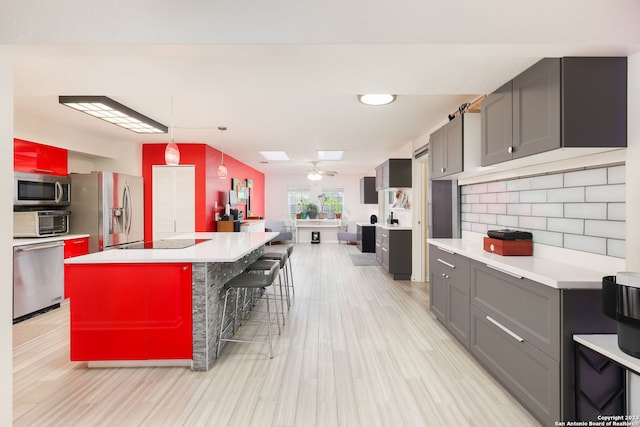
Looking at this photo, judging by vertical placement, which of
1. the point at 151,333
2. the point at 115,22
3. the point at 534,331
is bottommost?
the point at 151,333

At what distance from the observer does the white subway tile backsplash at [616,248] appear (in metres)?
1.71

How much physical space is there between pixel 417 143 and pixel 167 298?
14.8ft

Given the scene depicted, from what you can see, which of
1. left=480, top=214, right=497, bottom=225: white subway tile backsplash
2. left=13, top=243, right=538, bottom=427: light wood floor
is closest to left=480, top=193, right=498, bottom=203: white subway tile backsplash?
left=480, top=214, right=497, bottom=225: white subway tile backsplash

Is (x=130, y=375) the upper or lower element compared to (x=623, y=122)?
lower

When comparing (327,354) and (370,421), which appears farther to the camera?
(327,354)

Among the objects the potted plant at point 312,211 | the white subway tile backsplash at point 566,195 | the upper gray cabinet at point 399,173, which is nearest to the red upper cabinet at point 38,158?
the upper gray cabinet at point 399,173

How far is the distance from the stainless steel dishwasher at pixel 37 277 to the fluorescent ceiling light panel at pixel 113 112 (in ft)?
5.74

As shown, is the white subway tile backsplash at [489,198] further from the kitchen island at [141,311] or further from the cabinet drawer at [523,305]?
the kitchen island at [141,311]

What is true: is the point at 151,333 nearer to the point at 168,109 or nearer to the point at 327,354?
the point at 327,354

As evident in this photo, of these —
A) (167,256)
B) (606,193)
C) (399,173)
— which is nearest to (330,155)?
(399,173)

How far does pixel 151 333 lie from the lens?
235 cm

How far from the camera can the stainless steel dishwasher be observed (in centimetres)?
335

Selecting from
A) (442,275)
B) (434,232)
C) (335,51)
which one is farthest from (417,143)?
(335,51)

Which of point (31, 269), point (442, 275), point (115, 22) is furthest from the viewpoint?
point (31, 269)
